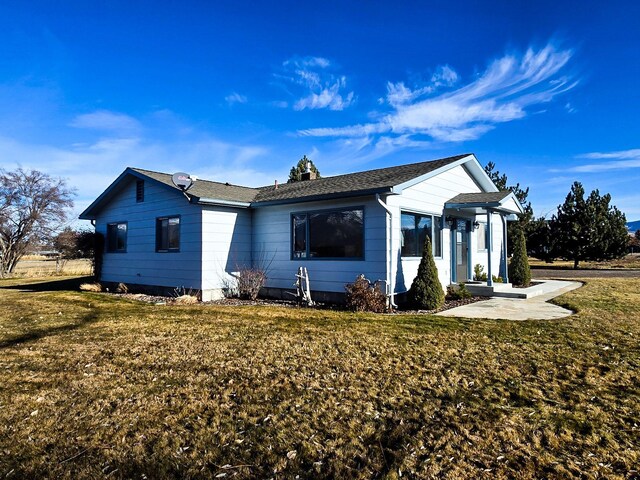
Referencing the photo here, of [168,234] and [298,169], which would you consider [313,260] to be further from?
[298,169]

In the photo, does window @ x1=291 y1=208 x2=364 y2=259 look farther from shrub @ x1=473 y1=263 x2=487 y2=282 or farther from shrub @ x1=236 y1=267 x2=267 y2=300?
shrub @ x1=473 y1=263 x2=487 y2=282

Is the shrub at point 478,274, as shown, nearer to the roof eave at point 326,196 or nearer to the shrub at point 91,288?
the roof eave at point 326,196

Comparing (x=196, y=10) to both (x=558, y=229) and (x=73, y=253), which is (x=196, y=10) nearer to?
(x=73, y=253)

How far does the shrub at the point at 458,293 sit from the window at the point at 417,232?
1063mm

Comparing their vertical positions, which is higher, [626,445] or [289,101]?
[289,101]

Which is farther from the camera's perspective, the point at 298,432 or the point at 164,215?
the point at 164,215

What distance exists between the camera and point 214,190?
12586 millimetres

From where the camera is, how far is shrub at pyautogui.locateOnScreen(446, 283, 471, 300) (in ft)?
35.5

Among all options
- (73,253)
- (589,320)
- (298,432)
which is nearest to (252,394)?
(298,432)

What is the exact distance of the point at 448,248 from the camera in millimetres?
11945

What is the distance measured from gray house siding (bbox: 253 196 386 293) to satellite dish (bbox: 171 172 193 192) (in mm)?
2215

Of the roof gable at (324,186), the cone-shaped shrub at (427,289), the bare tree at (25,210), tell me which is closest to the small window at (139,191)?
the roof gable at (324,186)

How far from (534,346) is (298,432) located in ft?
13.3

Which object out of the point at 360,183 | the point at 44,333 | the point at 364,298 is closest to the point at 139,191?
the point at 44,333
